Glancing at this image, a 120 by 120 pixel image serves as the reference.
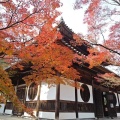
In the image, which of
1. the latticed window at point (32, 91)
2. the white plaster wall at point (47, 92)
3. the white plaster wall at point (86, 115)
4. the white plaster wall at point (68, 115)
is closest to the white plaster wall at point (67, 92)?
the white plaster wall at point (47, 92)

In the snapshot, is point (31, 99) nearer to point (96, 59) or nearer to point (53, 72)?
point (53, 72)

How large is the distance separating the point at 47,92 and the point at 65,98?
1.44m

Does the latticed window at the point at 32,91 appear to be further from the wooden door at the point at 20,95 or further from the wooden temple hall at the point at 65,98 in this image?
the wooden door at the point at 20,95

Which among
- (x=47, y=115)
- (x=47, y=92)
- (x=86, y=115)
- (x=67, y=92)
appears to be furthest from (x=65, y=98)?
(x=86, y=115)

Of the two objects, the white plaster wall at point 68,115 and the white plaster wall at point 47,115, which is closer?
the white plaster wall at point 47,115

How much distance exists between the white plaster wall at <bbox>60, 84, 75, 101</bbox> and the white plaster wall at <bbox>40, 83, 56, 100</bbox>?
656 mm

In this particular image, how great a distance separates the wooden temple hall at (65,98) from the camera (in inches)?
405

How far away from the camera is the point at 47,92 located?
1091cm

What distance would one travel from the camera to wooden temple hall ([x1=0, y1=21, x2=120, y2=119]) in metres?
10.3

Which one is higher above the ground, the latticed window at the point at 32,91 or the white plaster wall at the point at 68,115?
the latticed window at the point at 32,91

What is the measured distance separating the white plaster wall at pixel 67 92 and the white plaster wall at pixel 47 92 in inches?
25.8

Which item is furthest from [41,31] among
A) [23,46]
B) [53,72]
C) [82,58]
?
[82,58]

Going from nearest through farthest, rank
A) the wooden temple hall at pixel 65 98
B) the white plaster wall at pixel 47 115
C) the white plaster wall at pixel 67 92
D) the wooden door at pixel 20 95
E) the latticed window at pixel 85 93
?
the white plaster wall at pixel 47 115, the wooden temple hall at pixel 65 98, the white plaster wall at pixel 67 92, the latticed window at pixel 85 93, the wooden door at pixel 20 95

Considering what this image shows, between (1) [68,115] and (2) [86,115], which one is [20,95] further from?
(2) [86,115]
